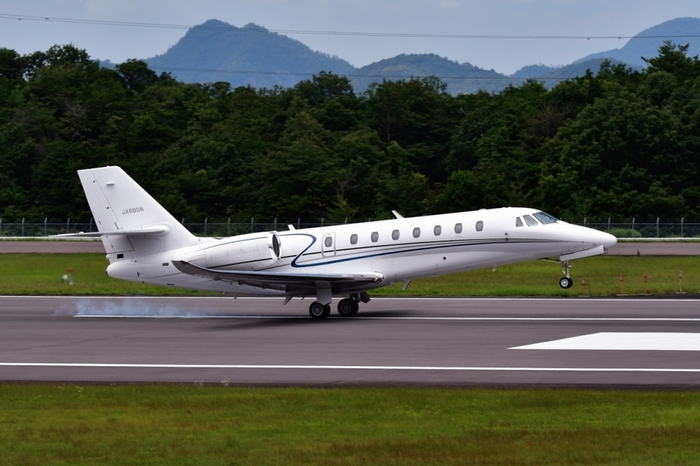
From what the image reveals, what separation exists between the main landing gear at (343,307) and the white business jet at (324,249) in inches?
1.1

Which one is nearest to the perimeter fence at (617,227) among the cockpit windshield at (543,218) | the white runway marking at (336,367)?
the cockpit windshield at (543,218)

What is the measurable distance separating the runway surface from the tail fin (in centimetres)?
220

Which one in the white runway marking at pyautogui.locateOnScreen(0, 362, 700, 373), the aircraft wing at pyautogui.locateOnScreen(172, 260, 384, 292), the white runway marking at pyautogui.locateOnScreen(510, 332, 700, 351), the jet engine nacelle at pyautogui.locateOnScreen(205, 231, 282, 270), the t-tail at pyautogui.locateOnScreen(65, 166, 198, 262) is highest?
the t-tail at pyautogui.locateOnScreen(65, 166, 198, 262)

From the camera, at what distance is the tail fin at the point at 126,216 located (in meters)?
29.8

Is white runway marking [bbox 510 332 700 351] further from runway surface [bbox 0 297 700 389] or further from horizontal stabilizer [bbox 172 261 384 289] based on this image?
horizontal stabilizer [bbox 172 261 384 289]

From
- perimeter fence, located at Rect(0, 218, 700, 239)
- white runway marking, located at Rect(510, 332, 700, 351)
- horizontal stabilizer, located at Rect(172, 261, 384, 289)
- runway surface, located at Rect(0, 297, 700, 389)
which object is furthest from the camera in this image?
perimeter fence, located at Rect(0, 218, 700, 239)

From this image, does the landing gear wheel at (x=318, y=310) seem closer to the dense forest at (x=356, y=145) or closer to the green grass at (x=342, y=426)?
the green grass at (x=342, y=426)

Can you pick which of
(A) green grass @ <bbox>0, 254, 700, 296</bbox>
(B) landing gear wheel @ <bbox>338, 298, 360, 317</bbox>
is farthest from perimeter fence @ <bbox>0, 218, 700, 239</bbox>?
(B) landing gear wheel @ <bbox>338, 298, 360, 317</bbox>

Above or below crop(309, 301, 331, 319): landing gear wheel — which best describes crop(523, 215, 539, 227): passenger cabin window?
above

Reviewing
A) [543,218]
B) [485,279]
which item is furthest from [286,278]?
[485,279]

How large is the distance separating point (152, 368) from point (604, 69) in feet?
313

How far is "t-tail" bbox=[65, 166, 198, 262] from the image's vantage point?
97.9 ft

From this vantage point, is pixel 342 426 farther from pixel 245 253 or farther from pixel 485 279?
pixel 485 279

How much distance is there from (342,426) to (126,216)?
57.9 feet
